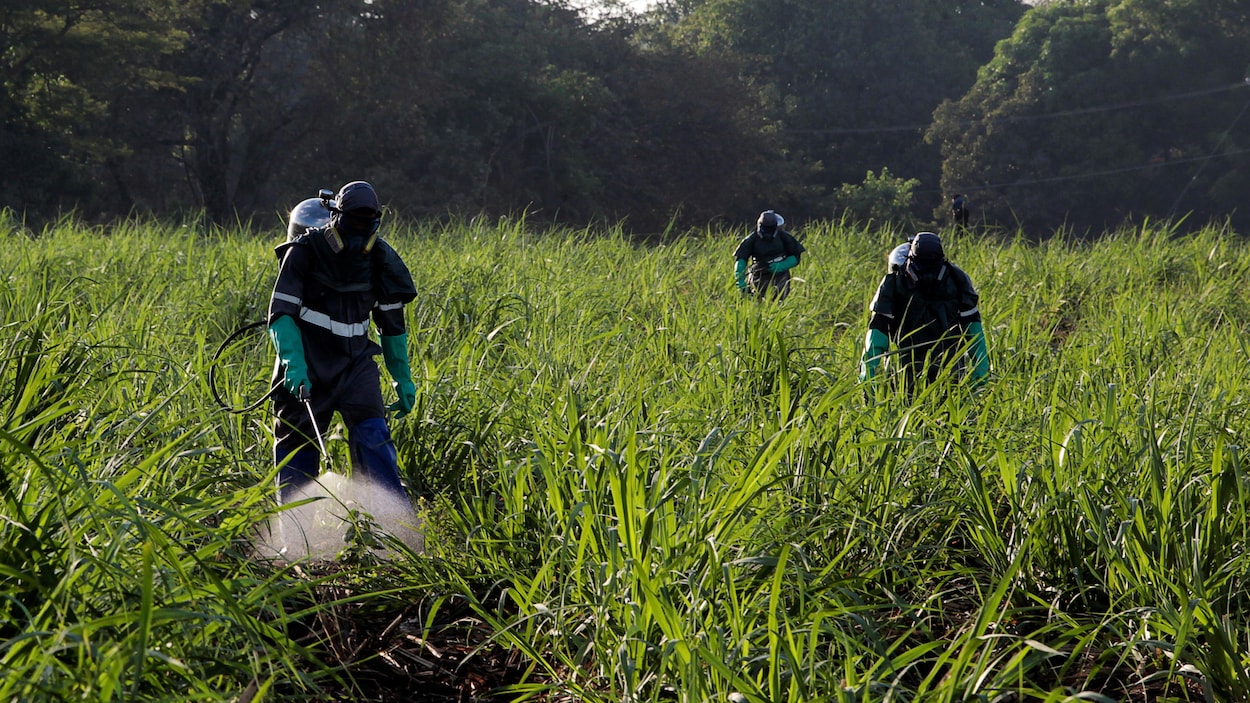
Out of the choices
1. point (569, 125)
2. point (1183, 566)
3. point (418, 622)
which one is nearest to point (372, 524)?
point (418, 622)

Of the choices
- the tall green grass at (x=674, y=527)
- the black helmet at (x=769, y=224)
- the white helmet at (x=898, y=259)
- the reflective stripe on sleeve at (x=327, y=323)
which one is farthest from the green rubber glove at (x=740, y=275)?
the reflective stripe on sleeve at (x=327, y=323)

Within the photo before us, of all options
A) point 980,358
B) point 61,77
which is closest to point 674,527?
point 980,358

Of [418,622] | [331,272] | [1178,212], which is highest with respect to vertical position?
[331,272]

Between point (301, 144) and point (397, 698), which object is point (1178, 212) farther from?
point (397, 698)

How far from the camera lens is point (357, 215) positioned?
3.68 meters

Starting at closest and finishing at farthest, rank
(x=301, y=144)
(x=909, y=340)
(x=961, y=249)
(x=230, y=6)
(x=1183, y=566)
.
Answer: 1. (x=1183, y=566)
2. (x=909, y=340)
3. (x=961, y=249)
4. (x=230, y=6)
5. (x=301, y=144)

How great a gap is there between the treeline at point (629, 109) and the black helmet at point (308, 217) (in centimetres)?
1165

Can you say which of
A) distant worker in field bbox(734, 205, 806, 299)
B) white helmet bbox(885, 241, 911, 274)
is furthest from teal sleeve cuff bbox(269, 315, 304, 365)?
distant worker in field bbox(734, 205, 806, 299)

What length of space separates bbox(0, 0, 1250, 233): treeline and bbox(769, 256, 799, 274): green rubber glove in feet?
31.7

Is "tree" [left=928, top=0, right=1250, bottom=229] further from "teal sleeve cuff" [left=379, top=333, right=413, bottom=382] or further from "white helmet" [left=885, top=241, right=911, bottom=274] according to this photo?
"teal sleeve cuff" [left=379, top=333, right=413, bottom=382]

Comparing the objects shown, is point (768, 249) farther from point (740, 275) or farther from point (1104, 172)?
point (1104, 172)

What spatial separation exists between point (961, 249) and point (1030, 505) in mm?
8039

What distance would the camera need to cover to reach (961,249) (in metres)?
10.8

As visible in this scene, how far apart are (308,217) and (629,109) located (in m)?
24.2
